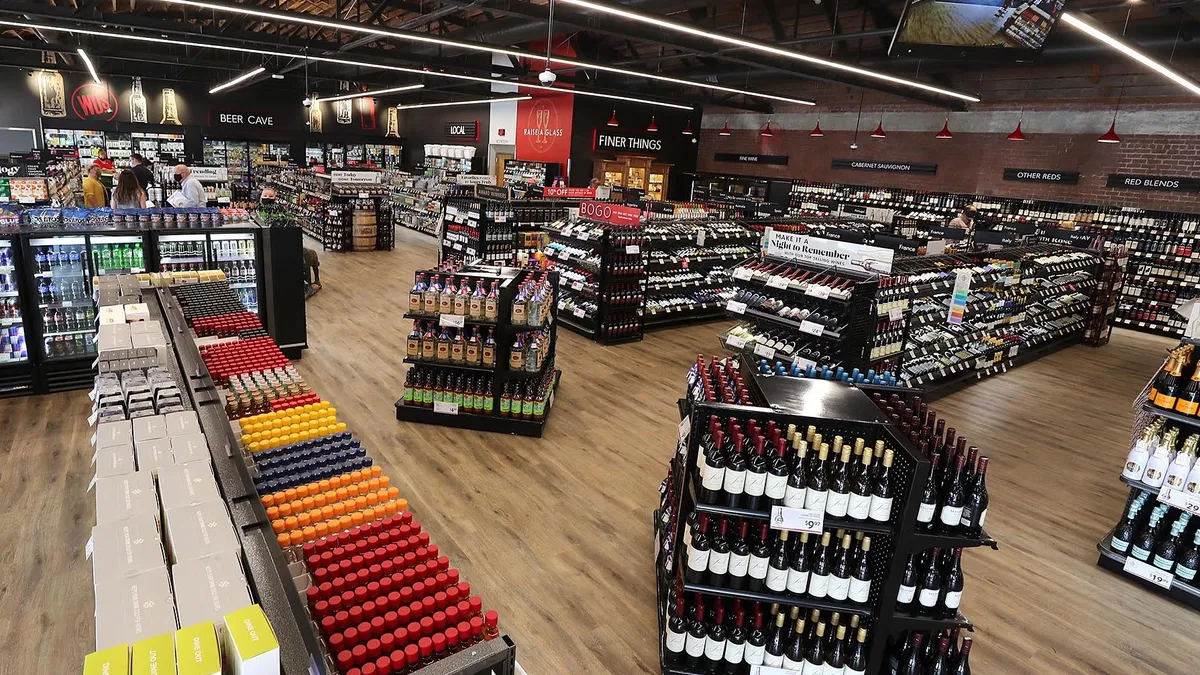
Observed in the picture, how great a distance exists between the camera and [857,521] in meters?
2.70

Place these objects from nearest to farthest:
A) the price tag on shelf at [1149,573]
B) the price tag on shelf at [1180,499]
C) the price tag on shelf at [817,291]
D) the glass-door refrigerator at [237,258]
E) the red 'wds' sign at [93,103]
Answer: the price tag on shelf at [1180,499] → the price tag on shelf at [1149,573] → the price tag on shelf at [817,291] → the glass-door refrigerator at [237,258] → the red 'wds' sign at [93,103]

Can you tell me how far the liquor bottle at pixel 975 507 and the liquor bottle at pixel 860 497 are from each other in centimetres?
42

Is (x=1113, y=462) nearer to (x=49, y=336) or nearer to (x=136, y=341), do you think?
Answer: (x=136, y=341)

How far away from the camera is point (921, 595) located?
2.83 metres

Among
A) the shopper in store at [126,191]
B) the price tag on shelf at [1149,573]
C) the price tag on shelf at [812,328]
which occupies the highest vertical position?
the shopper in store at [126,191]

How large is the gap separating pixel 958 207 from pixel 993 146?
141 cm

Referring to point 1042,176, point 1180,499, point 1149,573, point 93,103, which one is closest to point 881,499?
point 1180,499

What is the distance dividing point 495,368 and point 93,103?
71.0ft

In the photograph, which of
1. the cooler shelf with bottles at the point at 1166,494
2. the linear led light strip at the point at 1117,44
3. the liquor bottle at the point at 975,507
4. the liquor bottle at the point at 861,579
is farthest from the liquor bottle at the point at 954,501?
the linear led light strip at the point at 1117,44

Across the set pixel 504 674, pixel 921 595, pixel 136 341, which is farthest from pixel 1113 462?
pixel 136 341

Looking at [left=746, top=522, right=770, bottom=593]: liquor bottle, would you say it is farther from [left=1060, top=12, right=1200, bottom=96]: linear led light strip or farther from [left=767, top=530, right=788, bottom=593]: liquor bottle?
[left=1060, top=12, right=1200, bottom=96]: linear led light strip

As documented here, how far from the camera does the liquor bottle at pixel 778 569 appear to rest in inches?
110

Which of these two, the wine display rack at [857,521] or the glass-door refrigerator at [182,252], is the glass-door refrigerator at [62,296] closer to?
the glass-door refrigerator at [182,252]

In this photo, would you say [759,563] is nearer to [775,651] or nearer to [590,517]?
[775,651]
